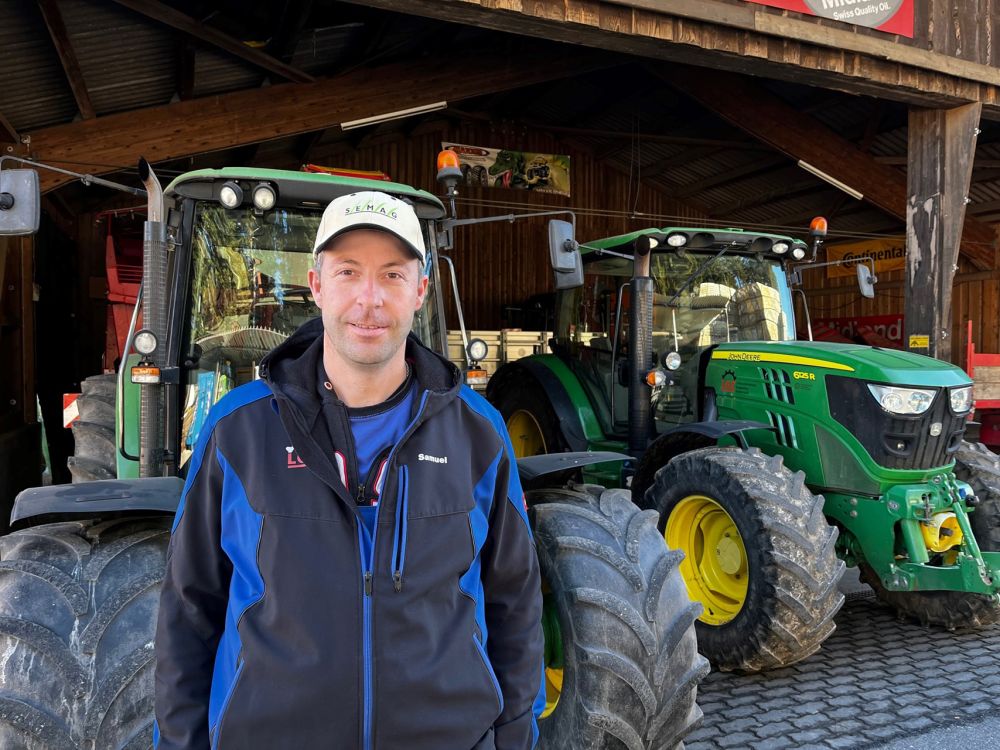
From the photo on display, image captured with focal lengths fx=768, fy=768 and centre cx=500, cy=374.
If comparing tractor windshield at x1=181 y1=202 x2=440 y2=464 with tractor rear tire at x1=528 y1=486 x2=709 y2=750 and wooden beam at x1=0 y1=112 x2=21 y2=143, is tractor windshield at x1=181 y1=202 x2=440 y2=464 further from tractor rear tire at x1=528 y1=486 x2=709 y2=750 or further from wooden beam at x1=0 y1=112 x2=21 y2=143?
wooden beam at x1=0 y1=112 x2=21 y2=143

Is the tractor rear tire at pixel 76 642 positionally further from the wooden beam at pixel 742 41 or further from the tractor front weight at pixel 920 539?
the wooden beam at pixel 742 41

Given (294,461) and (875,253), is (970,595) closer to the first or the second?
(294,461)

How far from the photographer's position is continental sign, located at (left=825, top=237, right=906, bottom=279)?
15.0 meters

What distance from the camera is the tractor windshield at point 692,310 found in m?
5.35

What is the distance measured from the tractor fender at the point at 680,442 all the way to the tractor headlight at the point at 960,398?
3.20 feet

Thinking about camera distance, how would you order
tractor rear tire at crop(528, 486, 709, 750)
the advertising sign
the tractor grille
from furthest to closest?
1. the advertising sign
2. the tractor grille
3. tractor rear tire at crop(528, 486, 709, 750)

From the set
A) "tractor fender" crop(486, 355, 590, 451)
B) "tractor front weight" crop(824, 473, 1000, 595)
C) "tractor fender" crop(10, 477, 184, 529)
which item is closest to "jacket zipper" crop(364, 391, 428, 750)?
"tractor fender" crop(10, 477, 184, 529)

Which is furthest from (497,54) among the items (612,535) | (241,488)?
(241,488)

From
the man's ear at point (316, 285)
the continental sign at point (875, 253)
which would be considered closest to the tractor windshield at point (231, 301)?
the man's ear at point (316, 285)

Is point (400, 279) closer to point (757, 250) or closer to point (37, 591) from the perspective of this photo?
point (37, 591)

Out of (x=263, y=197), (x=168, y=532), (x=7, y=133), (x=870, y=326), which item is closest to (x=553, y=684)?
(x=168, y=532)

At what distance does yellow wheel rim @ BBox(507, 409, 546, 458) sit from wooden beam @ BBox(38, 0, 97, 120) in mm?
4929

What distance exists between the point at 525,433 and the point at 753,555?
3201mm

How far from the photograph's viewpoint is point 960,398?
14.2 feet
